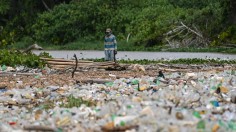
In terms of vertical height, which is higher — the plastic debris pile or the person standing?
the person standing

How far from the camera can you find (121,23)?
38.2 metres

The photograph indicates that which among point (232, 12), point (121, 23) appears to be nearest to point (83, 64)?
point (232, 12)

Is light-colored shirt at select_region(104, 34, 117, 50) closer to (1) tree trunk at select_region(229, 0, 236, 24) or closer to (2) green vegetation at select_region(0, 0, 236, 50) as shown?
(2) green vegetation at select_region(0, 0, 236, 50)

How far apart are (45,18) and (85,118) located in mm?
33946

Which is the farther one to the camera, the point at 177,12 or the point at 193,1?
the point at 193,1

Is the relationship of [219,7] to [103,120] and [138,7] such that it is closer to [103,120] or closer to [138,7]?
[138,7]

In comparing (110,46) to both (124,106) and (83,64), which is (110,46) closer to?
(83,64)

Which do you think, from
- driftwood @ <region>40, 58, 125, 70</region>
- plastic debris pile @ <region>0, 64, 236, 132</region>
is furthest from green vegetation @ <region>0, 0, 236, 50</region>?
plastic debris pile @ <region>0, 64, 236, 132</region>

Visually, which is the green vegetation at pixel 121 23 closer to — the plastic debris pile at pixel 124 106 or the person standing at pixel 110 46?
the person standing at pixel 110 46

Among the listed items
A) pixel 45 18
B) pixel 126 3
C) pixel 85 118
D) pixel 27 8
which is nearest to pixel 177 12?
pixel 126 3

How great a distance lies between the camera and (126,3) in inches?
1591

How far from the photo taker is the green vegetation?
3195 centimetres

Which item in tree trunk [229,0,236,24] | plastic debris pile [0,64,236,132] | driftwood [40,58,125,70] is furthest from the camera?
tree trunk [229,0,236,24]

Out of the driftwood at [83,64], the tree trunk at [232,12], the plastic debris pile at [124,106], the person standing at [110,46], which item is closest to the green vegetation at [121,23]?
the tree trunk at [232,12]
